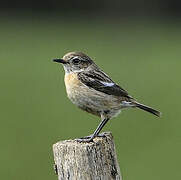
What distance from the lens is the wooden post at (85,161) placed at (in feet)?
21.3

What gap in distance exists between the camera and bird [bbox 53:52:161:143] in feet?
28.3

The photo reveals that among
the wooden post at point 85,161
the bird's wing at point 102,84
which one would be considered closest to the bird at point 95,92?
the bird's wing at point 102,84

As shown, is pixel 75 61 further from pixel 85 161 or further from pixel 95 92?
pixel 85 161

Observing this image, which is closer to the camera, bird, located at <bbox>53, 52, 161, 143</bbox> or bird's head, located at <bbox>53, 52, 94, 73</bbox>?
bird, located at <bbox>53, 52, 161, 143</bbox>

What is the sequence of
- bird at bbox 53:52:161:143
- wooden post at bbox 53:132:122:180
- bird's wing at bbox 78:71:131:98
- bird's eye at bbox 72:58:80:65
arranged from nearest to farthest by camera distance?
1. wooden post at bbox 53:132:122:180
2. bird at bbox 53:52:161:143
3. bird's wing at bbox 78:71:131:98
4. bird's eye at bbox 72:58:80:65

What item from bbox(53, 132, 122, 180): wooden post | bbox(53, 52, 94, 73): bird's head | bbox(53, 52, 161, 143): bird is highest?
bbox(53, 52, 94, 73): bird's head

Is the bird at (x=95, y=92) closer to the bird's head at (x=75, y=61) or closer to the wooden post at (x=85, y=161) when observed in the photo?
the bird's head at (x=75, y=61)

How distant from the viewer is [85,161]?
651cm

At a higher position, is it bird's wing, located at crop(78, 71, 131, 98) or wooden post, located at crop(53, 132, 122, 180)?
bird's wing, located at crop(78, 71, 131, 98)

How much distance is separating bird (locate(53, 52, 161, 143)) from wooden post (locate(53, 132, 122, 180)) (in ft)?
5.70

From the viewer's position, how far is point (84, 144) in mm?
6668

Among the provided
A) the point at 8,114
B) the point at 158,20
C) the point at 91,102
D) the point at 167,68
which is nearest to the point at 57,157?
the point at 91,102

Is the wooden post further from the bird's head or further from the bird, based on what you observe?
the bird's head

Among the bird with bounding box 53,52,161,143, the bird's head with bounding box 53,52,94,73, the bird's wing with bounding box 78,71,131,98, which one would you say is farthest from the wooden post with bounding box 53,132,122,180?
the bird's head with bounding box 53,52,94,73
